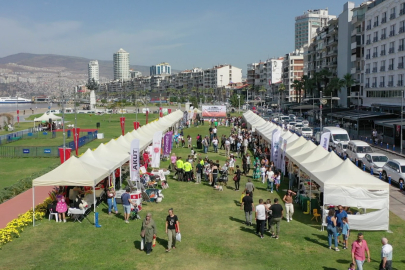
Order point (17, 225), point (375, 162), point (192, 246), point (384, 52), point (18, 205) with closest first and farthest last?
point (192, 246) < point (17, 225) < point (18, 205) < point (375, 162) < point (384, 52)

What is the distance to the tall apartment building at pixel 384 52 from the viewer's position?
51.5 meters

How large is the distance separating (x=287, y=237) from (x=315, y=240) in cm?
90

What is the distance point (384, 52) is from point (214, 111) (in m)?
25.9

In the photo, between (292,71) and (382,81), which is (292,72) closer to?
(292,71)

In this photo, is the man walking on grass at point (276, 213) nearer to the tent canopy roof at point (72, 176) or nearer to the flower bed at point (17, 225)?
the tent canopy roof at point (72, 176)

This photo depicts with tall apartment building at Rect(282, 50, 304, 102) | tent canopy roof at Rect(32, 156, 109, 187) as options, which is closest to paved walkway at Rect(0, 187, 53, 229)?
tent canopy roof at Rect(32, 156, 109, 187)

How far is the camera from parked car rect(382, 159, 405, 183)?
70.4 feet

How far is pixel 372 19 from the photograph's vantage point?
5966 cm

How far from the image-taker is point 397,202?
18.6 m

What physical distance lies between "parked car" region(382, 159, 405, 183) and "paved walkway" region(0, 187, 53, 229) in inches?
713

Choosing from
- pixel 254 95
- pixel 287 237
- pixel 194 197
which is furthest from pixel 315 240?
pixel 254 95

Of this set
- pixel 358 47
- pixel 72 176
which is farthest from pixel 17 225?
pixel 358 47

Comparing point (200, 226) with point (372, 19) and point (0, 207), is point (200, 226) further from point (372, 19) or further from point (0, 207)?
point (372, 19)

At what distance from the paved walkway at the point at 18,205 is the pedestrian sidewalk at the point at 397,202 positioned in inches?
611
